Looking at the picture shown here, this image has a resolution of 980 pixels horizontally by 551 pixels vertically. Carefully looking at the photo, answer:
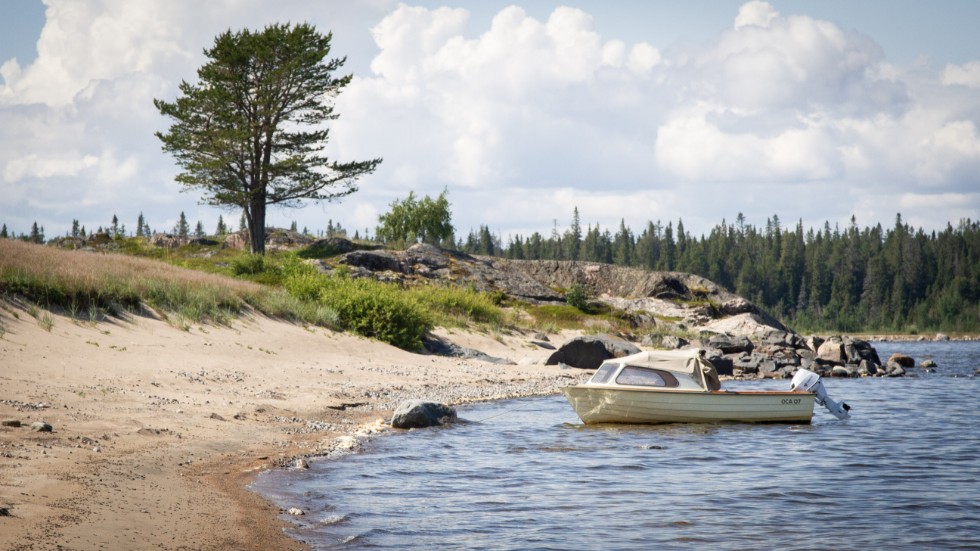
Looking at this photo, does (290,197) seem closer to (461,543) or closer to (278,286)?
(278,286)

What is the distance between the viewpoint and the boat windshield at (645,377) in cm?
2111

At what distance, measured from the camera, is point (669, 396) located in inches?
821

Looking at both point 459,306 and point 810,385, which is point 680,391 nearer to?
point 810,385

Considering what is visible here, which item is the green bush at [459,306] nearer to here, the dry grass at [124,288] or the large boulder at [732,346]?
the dry grass at [124,288]

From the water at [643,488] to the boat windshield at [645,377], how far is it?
43.7 inches

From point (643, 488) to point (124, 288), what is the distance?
58.8 ft

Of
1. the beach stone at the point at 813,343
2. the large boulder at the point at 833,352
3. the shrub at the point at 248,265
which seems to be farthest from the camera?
the beach stone at the point at 813,343

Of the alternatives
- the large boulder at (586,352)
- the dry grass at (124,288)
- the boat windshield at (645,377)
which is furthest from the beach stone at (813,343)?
the boat windshield at (645,377)

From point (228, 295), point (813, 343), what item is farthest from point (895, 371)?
point (228, 295)

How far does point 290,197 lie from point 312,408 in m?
37.5

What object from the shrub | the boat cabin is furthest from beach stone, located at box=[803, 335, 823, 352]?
the boat cabin

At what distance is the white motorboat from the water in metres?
0.35

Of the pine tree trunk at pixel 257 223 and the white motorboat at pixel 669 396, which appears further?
the pine tree trunk at pixel 257 223

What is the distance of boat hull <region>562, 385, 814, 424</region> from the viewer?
2091 centimetres
